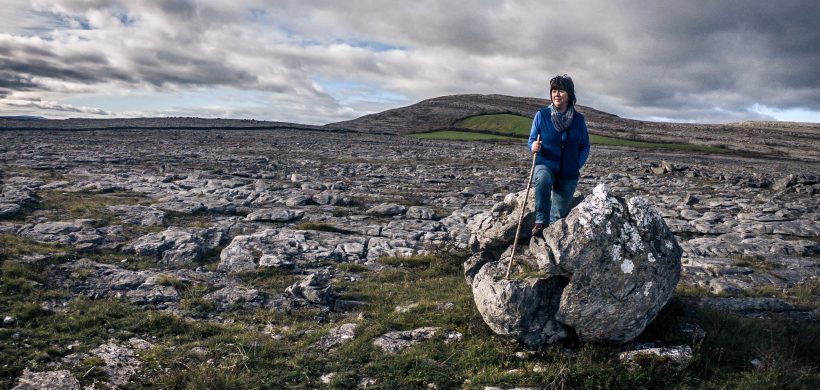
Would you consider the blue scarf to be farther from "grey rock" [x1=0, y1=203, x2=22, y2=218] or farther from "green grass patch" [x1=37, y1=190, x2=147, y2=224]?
"grey rock" [x1=0, y1=203, x2=22, y2=218]

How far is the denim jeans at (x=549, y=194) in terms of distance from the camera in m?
8.89

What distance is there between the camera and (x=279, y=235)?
16.3 metres

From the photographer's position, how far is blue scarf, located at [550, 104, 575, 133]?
8688mm

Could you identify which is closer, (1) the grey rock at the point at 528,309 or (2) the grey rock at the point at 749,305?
(1) the grey rock at the point at 528,309

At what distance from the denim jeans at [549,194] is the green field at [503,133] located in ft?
216

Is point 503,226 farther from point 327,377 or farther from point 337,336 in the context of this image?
point 327,377

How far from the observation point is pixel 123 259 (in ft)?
44.1

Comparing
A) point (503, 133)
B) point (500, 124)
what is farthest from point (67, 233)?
point (500, 124)

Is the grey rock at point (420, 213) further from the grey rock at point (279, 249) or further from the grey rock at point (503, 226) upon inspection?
the grey rock at point (503, 226)

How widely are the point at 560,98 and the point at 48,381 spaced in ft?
32.3

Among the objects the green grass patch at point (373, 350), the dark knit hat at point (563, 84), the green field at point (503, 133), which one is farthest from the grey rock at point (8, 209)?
the green field at point (503, 133)

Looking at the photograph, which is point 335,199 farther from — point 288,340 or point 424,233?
point 288,340

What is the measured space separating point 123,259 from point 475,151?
1785 inches

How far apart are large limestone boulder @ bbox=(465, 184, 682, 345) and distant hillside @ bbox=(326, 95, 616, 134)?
8022 cm
